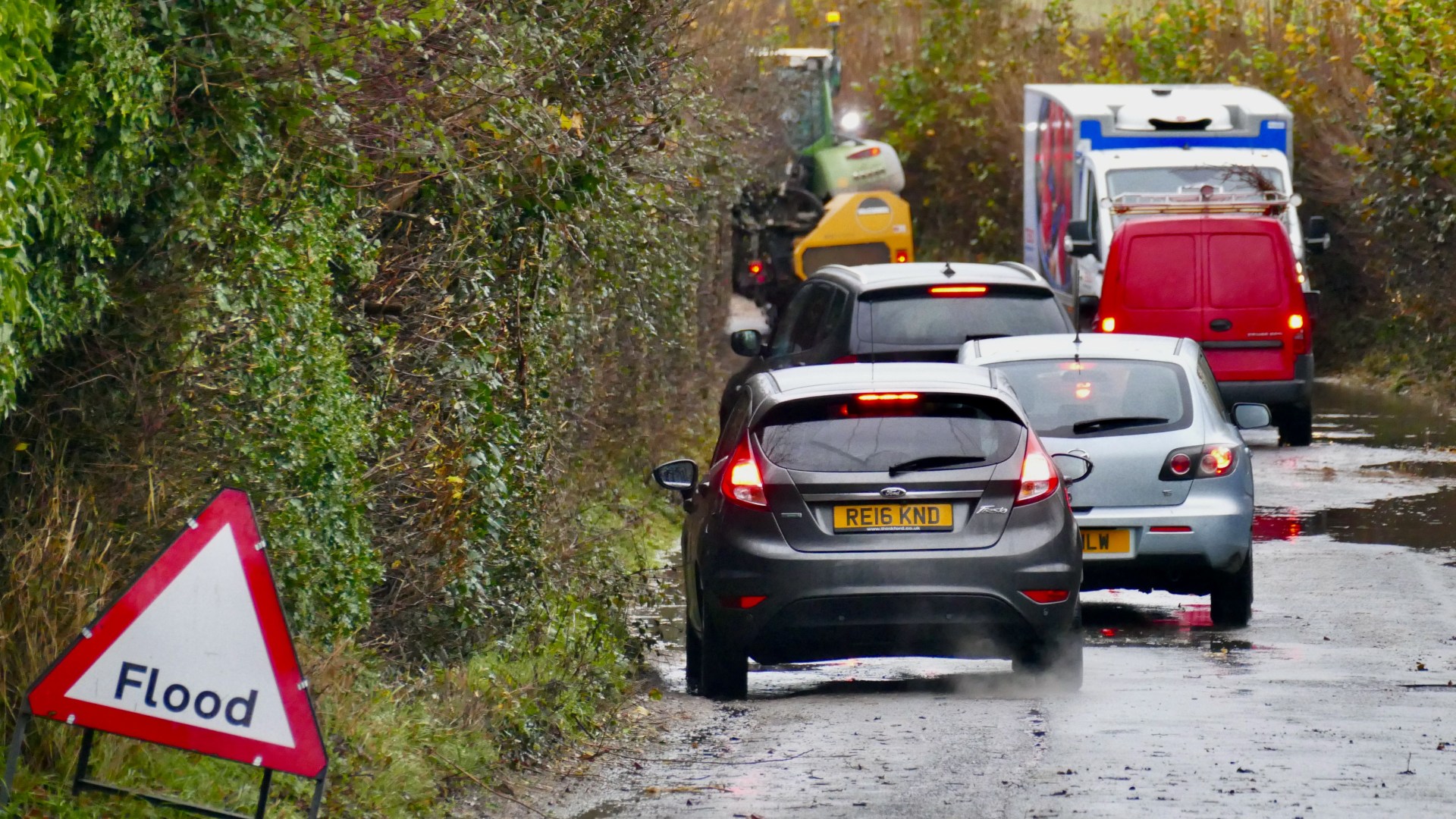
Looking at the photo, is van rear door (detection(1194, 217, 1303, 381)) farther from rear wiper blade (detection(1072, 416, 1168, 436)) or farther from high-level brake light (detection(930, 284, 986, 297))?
rear wiper blade (detection(1072, 416, 1168, 436))

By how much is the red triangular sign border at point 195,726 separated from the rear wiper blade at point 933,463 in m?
3.91

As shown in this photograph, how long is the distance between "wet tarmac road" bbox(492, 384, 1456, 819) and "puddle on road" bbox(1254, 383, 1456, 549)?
72.1 inches

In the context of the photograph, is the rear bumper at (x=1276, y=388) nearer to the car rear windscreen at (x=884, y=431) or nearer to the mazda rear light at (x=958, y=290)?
the mazda rear light at (x=958, y=290)

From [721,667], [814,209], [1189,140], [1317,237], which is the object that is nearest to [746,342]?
[721,667]

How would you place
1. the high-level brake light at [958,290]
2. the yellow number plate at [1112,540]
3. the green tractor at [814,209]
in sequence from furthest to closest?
1. the green tractor at [814,209]
2. the high-level brake light at [958,290]
3. the yellow number plate at [1112,540]

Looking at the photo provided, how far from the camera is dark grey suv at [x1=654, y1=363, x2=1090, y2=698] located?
9047 millimetres

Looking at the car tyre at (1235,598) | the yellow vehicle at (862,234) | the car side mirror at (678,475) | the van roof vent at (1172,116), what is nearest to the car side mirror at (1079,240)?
the van roof vent at (1172,116)

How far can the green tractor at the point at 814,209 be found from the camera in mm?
32156

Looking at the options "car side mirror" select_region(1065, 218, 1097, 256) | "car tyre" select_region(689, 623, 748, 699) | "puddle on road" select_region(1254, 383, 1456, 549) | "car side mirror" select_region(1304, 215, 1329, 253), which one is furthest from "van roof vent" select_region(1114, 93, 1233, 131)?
"car tyre" select_region(689, 623, 748, 699)

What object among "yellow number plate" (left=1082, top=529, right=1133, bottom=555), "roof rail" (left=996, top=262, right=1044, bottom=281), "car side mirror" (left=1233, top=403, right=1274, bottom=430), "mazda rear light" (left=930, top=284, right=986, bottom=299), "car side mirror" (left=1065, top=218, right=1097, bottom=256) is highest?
"roof rail" (left=996, top=262, right=1044, bottom=281)

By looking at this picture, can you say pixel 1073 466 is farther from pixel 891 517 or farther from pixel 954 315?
pixel 954 315

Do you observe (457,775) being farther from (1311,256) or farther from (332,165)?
(1311,256)

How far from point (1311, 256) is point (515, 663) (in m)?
25.4

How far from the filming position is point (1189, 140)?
26984mm
